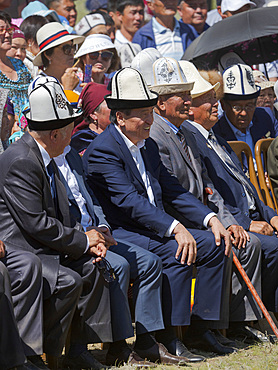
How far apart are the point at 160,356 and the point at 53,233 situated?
1203 millimetres

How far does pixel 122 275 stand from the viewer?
198 inches

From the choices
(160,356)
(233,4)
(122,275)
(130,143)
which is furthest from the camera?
(233,4)

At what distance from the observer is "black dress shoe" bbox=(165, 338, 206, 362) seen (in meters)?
5.26

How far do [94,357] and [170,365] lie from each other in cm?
54

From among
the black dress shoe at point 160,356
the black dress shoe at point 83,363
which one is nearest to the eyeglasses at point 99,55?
the black dress shoe at point 160,356

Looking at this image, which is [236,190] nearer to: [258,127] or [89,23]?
[258,127]

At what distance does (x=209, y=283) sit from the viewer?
18.2ft

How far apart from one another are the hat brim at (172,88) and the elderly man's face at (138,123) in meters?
0.67

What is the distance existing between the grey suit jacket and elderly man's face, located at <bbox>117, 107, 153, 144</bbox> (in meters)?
0.47

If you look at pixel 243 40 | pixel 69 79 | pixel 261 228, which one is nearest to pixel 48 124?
pixel 261 228

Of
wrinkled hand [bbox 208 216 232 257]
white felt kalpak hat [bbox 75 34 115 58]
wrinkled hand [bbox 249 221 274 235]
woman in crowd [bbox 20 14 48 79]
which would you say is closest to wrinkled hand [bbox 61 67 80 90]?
white felt kalpak hat [bbox 75 34 115 58]

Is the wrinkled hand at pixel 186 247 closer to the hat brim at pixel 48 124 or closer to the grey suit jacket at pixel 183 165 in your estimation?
the grey suit jacket at pixel 183 165

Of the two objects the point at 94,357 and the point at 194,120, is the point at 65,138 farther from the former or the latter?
the point at 194,120

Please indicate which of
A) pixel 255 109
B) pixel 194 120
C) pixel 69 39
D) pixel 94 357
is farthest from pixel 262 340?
pixel 69 39
